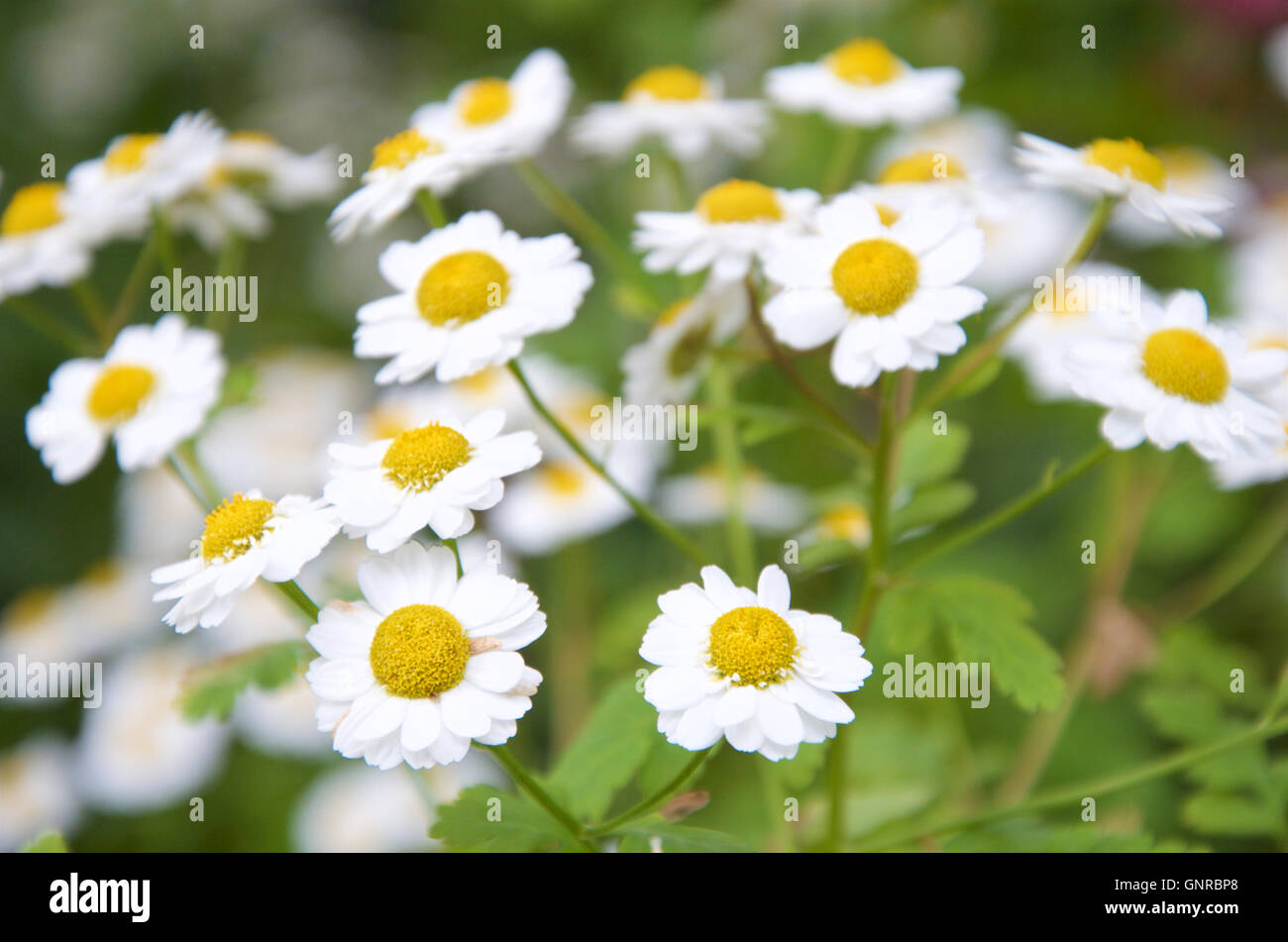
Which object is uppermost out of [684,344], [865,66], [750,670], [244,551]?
[865,66]

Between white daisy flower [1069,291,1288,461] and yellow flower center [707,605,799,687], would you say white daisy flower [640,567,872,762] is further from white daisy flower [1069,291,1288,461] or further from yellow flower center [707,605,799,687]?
white daisy flower [1069,291,1288,461]

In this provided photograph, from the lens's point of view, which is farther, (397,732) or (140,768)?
Result: (140,768)

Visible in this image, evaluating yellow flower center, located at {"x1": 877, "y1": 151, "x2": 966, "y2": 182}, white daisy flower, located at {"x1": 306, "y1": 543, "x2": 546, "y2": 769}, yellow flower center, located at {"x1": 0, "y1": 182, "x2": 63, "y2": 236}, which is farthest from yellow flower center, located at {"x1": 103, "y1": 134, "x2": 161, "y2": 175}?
yellow flower center, located at {"x1": 877, "y1": 151, "x2": 966, "y2": 182}

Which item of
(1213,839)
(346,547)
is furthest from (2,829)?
(1213,839)

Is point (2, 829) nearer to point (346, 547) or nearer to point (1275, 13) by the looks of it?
point (346, 547)

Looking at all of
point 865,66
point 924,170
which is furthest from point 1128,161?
point 865,66

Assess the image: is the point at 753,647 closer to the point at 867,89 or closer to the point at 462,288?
the point at 462,288

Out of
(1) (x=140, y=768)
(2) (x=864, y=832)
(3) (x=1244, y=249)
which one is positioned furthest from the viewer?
(3) (x=1244, y=249)
